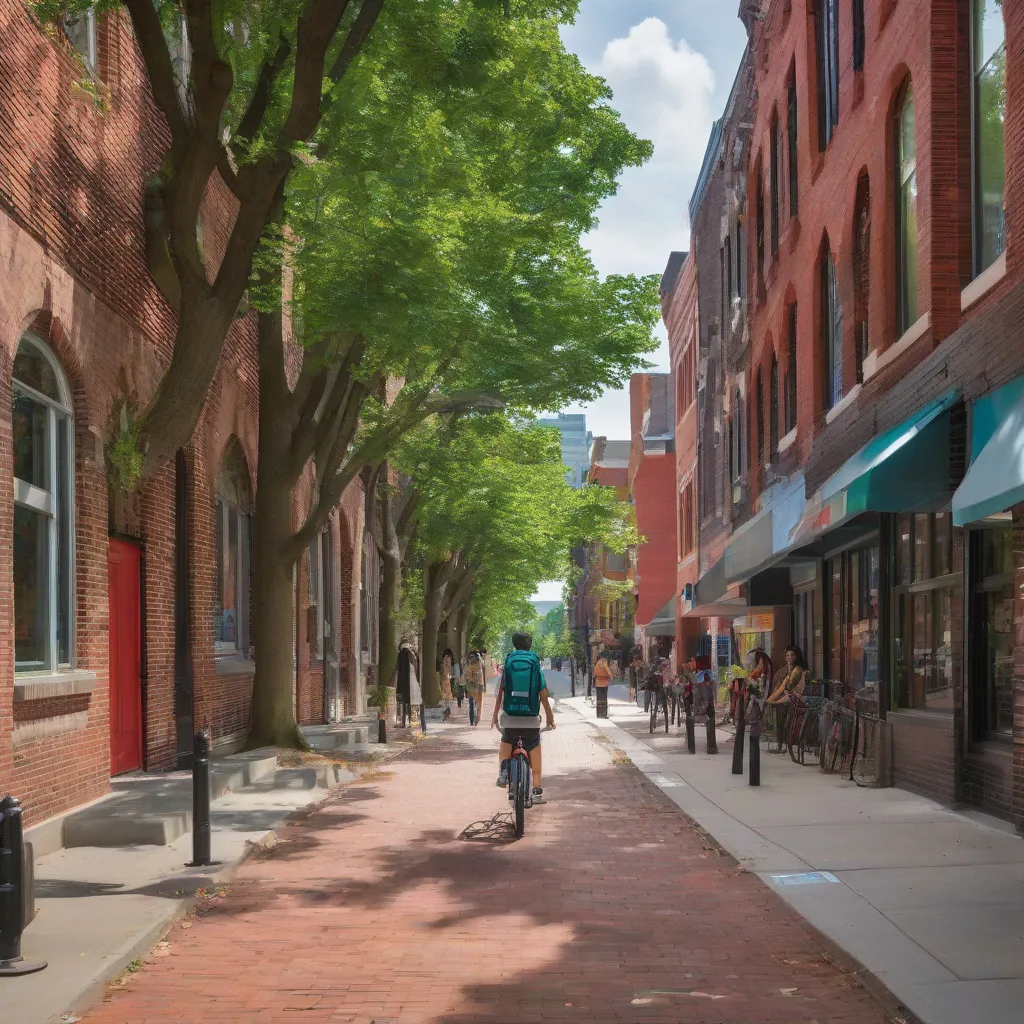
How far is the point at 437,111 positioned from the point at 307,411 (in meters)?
5.56

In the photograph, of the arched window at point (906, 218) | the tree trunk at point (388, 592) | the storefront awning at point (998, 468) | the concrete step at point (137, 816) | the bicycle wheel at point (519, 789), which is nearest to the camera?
the storefront awning at point (998, 468)

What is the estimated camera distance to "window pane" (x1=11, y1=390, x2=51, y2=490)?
37.9 ft

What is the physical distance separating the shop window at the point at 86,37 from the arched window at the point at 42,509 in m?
3.10

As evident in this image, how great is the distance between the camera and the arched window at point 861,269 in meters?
17.8

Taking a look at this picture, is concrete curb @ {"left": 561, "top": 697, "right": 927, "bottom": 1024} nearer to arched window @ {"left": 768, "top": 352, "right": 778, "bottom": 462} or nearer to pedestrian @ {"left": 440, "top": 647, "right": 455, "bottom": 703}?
arched window @ {"left": 768, "top": 352, "right": 778, "bottom": 462}

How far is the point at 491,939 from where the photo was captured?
775cm

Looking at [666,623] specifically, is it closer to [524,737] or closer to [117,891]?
[524,737]

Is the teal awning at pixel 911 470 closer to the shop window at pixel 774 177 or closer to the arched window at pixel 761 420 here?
the shop window at pixel 774 177

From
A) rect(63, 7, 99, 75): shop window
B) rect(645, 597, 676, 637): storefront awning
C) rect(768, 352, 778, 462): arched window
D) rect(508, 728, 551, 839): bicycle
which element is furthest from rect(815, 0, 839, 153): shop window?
rect(645, 597, 676, 637): storefront awning

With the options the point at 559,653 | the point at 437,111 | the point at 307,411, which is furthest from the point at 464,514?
the point at 559,653

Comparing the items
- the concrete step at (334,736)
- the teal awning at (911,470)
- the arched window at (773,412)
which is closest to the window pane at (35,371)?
the teal awning at (911,470)

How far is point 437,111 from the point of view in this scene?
1538 cm

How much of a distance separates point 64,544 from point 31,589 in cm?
86

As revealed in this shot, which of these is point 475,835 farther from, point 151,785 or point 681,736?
point 681,736
